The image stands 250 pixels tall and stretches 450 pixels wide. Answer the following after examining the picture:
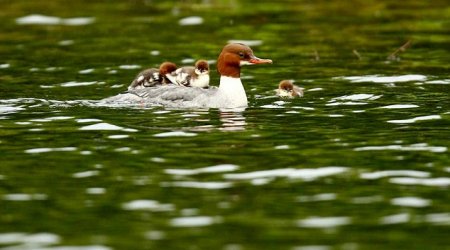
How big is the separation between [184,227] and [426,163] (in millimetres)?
3566

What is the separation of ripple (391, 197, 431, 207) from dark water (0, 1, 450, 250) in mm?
19

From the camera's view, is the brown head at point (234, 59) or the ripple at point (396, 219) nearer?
the ripple at point (396, 219)

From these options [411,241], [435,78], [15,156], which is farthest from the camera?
[435,78]

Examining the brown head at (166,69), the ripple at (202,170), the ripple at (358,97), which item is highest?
the brown head at (166,69)

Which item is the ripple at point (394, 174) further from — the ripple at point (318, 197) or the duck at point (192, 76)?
the duck at point (192, 76)

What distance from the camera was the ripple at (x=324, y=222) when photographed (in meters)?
10.8

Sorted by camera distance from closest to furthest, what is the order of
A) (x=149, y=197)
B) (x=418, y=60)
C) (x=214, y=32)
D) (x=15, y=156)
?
(x=149, y=197), (x=15, y=156), (x=418, y=60), (x=214, y=32)

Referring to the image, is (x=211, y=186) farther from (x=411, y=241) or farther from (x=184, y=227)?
(x=411, y=241)

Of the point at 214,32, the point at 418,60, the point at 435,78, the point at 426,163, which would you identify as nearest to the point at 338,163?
the point at 426,163

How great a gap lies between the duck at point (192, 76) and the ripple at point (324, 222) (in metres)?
8.50

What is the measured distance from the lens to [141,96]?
1880 centimetres

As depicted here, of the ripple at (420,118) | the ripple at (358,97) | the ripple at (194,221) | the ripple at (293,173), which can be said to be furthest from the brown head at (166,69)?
the ripple at (194,221)

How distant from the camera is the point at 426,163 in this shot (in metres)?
13.2

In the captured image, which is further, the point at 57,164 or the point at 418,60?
the point at 418,60
